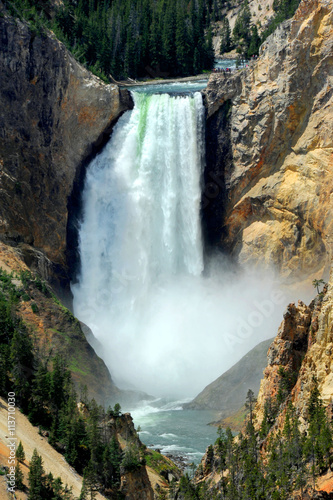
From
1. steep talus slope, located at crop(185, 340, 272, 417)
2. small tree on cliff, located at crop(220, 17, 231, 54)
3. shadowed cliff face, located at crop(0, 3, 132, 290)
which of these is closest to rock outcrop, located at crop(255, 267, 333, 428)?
steep talus slope, located at crop(185, 340, 272, 417)

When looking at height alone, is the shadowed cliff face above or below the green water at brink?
above

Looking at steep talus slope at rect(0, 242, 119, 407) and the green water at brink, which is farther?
steep talus slope at rect(0, 242, 119, 407)

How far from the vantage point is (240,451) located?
3903 cm

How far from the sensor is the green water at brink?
50.8 m

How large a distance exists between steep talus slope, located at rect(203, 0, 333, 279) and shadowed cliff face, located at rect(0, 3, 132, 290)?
15.7 meters

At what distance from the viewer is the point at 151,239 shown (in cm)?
7688

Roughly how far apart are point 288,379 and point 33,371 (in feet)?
61.7

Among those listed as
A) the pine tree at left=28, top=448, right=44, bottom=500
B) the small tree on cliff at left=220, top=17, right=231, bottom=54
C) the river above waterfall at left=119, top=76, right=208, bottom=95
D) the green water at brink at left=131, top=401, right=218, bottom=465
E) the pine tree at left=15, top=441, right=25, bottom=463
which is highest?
the small tree on cliff at left=220, top=17, right=231, bottom=54

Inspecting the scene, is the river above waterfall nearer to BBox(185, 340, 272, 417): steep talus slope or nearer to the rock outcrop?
BBox(185, 340, 272, 417): steep talus slope

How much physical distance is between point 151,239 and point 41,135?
18.0 m

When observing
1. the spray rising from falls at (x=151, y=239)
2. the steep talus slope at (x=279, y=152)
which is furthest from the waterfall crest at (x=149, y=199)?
the steep talus slope at (x=279, y=152)

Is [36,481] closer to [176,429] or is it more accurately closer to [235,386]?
[176,429]

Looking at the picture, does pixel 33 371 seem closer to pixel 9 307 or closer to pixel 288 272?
pixel 9 307

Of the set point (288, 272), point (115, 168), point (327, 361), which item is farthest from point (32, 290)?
point (327, 361)
